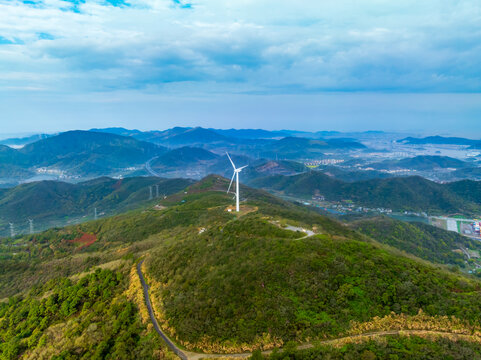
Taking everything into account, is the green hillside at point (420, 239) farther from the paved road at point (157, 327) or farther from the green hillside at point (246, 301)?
the paved road at point (157, 327)

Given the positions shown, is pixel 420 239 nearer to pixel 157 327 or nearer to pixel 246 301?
pixel 246 301

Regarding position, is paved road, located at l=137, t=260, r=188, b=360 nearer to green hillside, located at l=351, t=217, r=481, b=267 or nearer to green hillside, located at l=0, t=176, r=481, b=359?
green hillside, located at l=0, t=176, r=481, b=359

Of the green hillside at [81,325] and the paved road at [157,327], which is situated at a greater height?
the paved road at [157,327]

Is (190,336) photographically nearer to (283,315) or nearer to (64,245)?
(283,315)

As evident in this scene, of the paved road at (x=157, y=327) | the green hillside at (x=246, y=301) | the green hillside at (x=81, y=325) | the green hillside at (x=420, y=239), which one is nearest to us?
the paved road at (x=157, y=327)

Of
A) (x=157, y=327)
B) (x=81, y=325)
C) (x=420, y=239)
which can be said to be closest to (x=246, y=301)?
(x=157, y=327)

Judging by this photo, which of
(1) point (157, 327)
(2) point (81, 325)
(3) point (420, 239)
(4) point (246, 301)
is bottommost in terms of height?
(3) point (420, 239)

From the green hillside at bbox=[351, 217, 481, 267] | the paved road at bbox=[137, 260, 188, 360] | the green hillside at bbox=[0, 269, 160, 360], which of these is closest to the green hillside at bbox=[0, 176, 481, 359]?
the green hillside at bbox=[0, 269, 160, 360]

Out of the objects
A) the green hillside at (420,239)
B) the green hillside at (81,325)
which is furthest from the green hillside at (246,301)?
the green hillside at (420,239)
